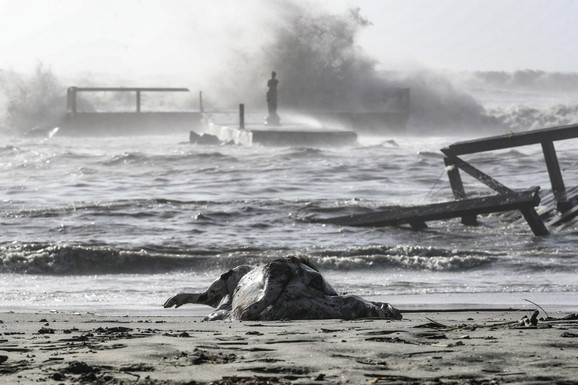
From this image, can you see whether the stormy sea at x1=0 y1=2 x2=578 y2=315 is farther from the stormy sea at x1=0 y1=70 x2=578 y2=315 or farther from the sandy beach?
the sandy beach

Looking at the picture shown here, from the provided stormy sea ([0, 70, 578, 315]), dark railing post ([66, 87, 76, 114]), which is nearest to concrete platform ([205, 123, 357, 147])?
stormy sea ([0, 70, 578, 315])

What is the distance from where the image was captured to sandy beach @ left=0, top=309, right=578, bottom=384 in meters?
5.10

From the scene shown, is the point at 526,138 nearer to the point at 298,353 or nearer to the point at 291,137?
the point at 298,353

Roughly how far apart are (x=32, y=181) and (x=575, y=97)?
65.1 metres

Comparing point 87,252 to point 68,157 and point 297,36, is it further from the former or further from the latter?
point 297,36

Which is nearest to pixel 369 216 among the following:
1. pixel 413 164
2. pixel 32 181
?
pixel 32 181

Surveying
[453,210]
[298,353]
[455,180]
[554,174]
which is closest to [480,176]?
[455,180]

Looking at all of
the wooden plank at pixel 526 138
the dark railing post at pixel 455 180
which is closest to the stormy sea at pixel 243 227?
the dark railing post at pixel 455 180

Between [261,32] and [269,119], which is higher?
[261,32]

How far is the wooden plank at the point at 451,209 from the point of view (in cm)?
1644

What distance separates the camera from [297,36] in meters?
65.6

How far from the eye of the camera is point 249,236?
17578 mm

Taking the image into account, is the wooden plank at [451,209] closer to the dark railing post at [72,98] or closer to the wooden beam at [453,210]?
the wooden beam at [453,210]

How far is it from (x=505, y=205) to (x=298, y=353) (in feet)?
35.9
